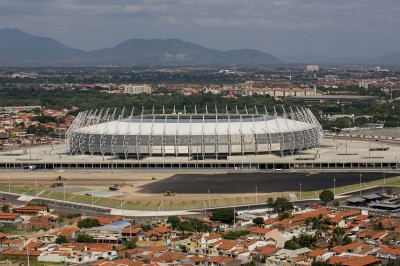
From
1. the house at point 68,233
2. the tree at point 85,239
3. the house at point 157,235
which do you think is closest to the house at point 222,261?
the house at point 157,235

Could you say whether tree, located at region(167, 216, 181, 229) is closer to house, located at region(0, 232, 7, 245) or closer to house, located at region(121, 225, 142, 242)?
house, located at region(121, 225, 142, 242)

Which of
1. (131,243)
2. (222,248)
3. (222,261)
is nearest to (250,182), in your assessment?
(131,243)

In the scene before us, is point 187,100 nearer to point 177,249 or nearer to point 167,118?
point 167,118

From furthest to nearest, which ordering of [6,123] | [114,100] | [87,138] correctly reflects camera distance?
[114,100] → [6,123] → [87,138]

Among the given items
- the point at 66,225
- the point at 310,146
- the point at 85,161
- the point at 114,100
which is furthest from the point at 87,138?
the point at 114,100

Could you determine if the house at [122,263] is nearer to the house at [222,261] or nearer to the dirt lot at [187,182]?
the house at [222,261]

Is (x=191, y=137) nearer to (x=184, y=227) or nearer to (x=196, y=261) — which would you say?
(x=184, y=227)
